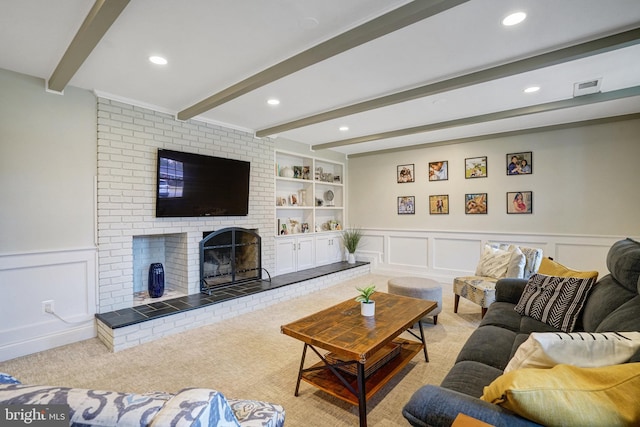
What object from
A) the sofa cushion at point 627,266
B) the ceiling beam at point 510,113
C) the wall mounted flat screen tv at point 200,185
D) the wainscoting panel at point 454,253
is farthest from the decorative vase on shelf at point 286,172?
the sofa cushion at point 627,266

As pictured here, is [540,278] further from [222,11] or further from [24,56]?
[24,56]

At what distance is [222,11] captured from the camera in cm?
195

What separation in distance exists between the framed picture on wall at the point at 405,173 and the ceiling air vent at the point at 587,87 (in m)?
2.77

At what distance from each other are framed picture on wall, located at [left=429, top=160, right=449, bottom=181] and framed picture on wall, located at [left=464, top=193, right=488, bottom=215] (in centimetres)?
51

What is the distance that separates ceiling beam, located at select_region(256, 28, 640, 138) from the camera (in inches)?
87.1

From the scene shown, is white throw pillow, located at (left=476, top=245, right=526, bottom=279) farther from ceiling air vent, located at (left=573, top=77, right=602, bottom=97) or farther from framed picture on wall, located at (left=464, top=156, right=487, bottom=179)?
ceiling air vent, located at (left=573, top=77, right=602, bottom=97)

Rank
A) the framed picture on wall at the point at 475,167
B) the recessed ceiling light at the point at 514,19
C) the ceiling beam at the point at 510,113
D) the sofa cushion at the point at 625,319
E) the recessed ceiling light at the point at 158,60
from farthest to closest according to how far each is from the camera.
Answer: the framed picture on wall at the point at 475,167 < the ceiling beam at the point at 510,113 < the recessed ceiling light at the point at 158,60 < the recessed ceiling light at the point at 514,19 < the sofa cushion at the point at 625,319

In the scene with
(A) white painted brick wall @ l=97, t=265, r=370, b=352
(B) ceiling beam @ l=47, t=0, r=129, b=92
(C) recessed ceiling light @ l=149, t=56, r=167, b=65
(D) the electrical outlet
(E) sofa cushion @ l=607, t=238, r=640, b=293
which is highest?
(C) recessed ceiling light @ l=149, t=56, r=167, b=65

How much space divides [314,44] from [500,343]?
2420mm

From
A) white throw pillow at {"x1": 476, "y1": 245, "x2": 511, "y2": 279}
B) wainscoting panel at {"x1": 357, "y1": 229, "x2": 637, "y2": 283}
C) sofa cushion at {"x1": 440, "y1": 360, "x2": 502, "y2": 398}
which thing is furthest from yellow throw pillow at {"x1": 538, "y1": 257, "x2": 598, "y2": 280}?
wainscoting panel at {"x1": 357, "y1": 229, "x2": 637, "y2": 283}

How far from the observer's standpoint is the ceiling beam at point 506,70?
2213mm

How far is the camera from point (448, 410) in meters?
1.07

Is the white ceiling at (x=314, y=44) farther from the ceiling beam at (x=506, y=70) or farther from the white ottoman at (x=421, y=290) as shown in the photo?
the white ottoman at (x=421, y=290)

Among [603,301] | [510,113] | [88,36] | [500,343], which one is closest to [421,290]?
[500,343]
